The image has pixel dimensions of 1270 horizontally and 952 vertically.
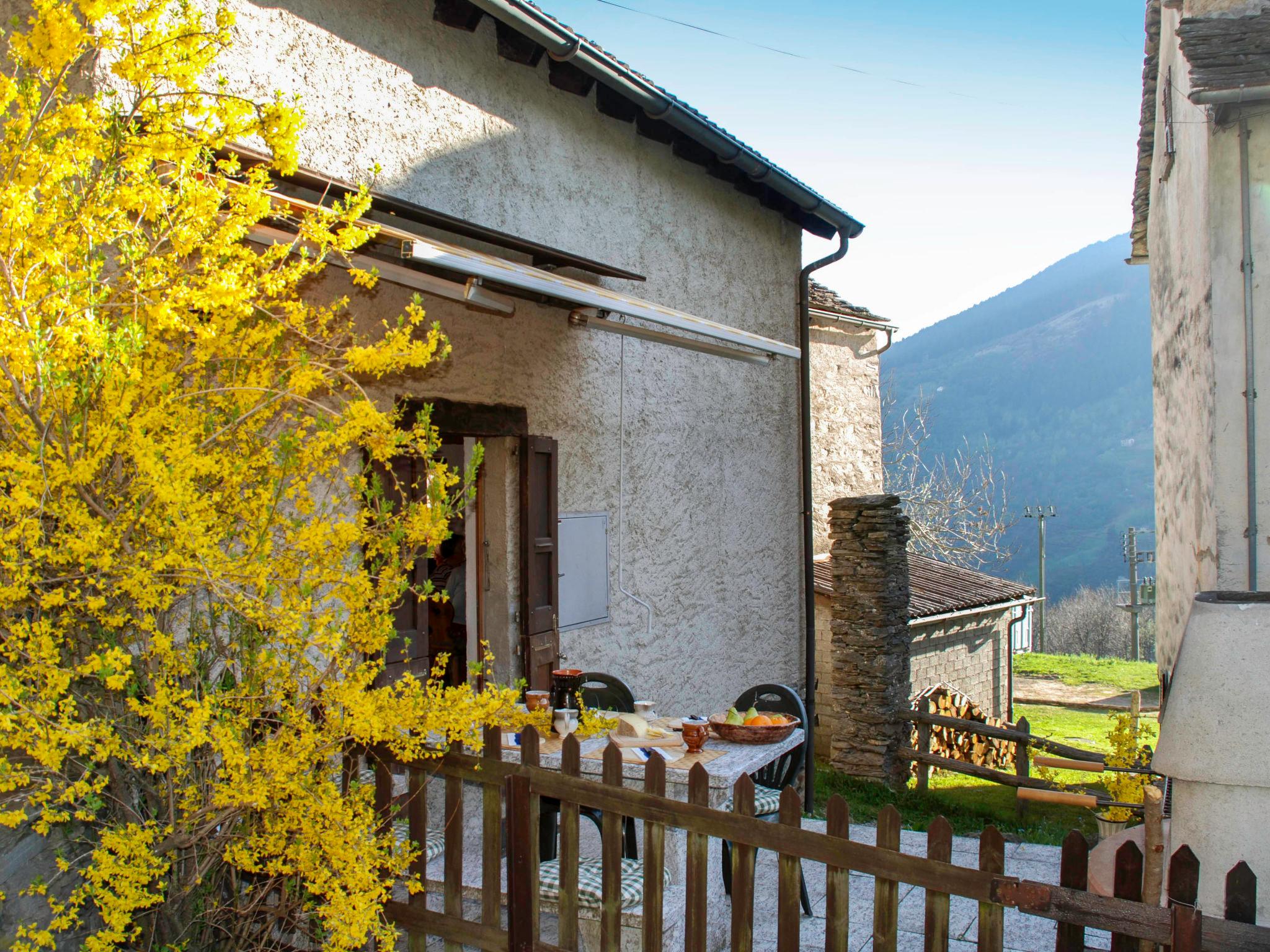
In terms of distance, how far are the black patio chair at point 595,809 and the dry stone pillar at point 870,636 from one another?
4727mm

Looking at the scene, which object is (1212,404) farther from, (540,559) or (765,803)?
(540,559)

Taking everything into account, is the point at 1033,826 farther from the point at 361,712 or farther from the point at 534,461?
the point at 361,712

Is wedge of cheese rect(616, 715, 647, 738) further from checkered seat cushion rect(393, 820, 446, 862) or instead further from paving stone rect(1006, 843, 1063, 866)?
paving stone rect(1006, 843, 1063, 866)

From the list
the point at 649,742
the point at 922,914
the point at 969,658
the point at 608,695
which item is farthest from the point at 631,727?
the point at 969,658

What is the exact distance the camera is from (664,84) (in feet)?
24.4

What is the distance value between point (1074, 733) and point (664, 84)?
54.3ft

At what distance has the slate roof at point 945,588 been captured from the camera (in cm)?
1414

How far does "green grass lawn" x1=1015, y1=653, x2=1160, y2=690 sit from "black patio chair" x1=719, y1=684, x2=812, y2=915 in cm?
2410

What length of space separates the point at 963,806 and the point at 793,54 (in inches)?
265

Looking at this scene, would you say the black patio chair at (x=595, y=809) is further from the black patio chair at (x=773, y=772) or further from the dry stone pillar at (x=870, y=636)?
the dry stone pillar at (x=870, y=636)

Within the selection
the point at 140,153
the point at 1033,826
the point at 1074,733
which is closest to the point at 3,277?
the point at 140,153

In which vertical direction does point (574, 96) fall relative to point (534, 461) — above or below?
above

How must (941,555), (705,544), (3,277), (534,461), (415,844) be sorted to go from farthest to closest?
(941,555), (705,544), (534,461), (415,844), (3,277)

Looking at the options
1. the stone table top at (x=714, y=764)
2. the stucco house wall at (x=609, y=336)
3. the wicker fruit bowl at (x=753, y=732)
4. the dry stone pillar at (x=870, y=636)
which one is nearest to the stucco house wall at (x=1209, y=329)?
the wicker fruit bowl at (x=753, y=732)
